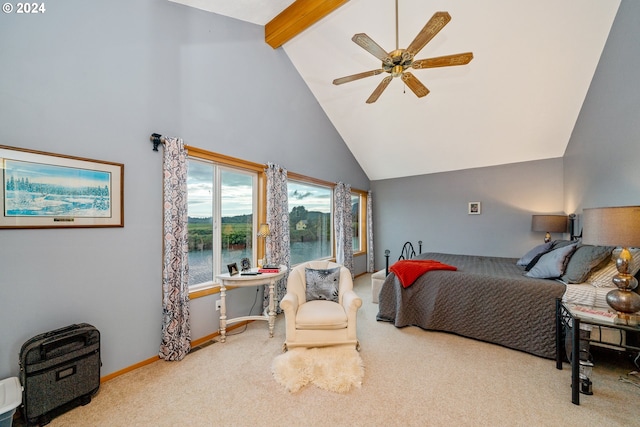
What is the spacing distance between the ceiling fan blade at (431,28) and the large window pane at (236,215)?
2.53 m

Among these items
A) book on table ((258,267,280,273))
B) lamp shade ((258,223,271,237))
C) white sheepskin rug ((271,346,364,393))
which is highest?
lamp shade ((258,223,271,237))

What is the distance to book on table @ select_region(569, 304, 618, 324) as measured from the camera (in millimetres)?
1894

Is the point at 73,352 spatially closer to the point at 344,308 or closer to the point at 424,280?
the point at 344,308

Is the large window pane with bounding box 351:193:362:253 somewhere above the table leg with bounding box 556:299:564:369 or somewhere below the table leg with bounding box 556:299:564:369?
above

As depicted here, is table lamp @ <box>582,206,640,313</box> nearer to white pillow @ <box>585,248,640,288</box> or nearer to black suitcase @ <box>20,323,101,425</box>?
white pillow @ <box>585,248,640,288</box>

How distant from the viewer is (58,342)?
1.82m

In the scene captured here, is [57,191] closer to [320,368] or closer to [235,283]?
[235,283]

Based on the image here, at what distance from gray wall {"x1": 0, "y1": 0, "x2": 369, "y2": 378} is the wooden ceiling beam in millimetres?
374

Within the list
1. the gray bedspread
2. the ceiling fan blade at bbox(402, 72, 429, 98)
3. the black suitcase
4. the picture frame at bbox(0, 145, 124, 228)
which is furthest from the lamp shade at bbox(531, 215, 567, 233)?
the black suitcase

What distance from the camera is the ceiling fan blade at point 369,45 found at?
2.16 m

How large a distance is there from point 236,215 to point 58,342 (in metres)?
2.07

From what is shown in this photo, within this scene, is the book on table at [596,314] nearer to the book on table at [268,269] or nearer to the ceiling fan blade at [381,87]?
the ceiling fan blade at [381,87]

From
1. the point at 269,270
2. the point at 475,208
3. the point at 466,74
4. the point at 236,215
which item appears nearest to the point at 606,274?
the point at 466,74

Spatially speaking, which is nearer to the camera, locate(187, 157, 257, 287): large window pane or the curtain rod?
the curtain rod
